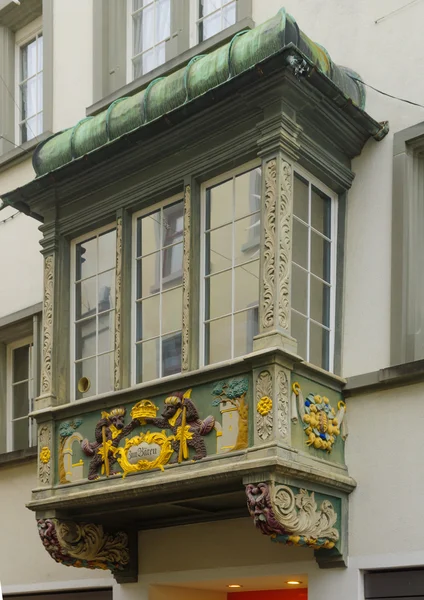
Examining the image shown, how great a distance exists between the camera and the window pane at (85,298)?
11102 millimetres

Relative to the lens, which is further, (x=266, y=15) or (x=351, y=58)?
(x=266, y=15)

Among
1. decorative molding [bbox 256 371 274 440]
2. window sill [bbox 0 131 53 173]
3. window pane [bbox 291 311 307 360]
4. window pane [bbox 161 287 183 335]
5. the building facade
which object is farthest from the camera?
window sill [bbox 0 131 53 173]

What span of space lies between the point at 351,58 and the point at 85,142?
8.62 ft

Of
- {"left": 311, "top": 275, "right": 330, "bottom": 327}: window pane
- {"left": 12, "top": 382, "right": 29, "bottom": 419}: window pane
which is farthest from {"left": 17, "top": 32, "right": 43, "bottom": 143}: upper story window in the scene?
{"left": 311, "top": 275, "right": 330, "bottom": 327}: window pane

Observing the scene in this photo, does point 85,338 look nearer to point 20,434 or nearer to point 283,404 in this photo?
point 283,404

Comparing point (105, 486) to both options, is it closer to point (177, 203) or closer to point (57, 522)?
point (57, 522)

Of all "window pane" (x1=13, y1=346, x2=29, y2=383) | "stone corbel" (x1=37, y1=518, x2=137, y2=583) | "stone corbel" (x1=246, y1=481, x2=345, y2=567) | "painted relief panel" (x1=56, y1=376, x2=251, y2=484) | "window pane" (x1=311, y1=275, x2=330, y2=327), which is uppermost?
"window pane" (x1=311, y1=275, x2=330, y2=327)

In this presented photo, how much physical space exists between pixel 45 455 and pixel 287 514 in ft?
9.66

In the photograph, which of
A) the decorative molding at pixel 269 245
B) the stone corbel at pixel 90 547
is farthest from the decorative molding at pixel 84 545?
the decorative molding at pixel 269 245

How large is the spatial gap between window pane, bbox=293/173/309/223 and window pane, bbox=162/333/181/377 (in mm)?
1538

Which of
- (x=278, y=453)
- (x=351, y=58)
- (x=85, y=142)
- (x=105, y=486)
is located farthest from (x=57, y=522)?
(x=351, y=58)

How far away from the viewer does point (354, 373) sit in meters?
9.66

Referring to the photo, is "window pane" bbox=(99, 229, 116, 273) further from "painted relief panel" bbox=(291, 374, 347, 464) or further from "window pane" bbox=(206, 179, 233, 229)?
"painted relief panel" bbox=(291, 374, 347, 464)

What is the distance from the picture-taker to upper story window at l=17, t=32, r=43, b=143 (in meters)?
14.7
